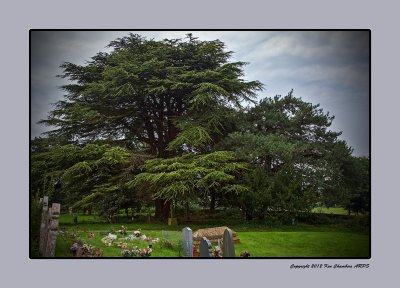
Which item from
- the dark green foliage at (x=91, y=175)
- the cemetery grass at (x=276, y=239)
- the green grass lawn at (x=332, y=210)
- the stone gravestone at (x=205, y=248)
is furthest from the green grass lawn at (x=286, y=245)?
the dark green foliage at (x=91, y=175)

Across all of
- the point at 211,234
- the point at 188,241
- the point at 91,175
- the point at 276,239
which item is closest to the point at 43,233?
the point at 91,175

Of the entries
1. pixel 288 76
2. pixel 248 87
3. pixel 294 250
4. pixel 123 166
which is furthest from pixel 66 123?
pixel 294 250

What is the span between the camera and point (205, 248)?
848cm

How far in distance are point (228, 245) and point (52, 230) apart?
334 cm

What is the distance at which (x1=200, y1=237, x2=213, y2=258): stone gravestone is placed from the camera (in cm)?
842

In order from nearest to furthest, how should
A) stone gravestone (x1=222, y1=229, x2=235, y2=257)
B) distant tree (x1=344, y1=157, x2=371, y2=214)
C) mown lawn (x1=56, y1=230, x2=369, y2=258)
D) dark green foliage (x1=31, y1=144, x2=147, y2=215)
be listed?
stone gravestone (x1=222, y1=229, x2=235, y2=257) → mown lawn (x1=56, y1=230, x2=369, y2=258) → distant tree (x1=344, y1=157, x2=371, y2=214) → dark green foliage (x1=31, y1=144, x2=147, y2=215)

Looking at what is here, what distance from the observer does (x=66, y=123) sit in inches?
385

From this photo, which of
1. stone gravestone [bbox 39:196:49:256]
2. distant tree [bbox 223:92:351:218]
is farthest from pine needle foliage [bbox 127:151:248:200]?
stone gravestone [bbox 39:196:49:256]

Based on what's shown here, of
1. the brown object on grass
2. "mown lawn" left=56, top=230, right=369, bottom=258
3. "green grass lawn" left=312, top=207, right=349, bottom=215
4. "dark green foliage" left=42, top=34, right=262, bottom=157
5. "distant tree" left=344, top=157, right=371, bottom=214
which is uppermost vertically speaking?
"dark green foliage" left=42, top=34, right=262, bottom=157

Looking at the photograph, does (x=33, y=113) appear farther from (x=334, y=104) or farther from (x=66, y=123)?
(x=334, y=104)

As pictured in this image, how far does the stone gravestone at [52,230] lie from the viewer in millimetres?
8500

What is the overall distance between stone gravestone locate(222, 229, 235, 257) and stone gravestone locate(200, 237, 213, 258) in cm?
28

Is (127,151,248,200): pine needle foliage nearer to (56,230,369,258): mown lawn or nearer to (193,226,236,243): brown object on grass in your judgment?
(193,226,236,243): brown object on grass

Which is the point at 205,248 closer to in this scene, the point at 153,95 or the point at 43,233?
the point at 43,233
